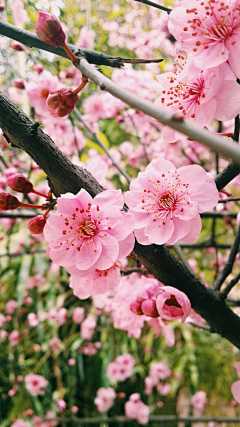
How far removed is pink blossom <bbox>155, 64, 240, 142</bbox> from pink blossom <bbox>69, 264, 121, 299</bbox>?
1.12 ft

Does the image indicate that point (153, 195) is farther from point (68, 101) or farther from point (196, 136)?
point (196, 136)

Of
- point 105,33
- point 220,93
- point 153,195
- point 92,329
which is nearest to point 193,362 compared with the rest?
point 92,329

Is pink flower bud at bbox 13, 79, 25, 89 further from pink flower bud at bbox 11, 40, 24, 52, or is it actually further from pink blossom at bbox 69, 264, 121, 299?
pink blossom at bbox 69, 264, 121, 299

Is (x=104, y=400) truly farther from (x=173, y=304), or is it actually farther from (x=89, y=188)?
(x=89, y=188)

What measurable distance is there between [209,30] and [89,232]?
16.5 inches

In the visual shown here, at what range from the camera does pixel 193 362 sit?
201cm

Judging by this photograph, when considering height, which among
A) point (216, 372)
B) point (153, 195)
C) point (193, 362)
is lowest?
point (216, 372)

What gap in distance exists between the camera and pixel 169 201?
1.87ft

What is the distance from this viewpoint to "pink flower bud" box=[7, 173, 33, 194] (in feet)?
1.66

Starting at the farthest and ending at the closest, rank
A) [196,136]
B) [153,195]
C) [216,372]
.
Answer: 1. [216,372]
2. [153,195]
3. [196,136]

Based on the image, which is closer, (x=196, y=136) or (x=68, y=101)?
(x=196, y=136)

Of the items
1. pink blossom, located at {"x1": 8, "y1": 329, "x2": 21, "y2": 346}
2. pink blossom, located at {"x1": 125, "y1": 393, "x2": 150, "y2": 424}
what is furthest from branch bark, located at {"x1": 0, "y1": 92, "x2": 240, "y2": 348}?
pink blossom, located at {"x1": 8, "y1": 329, "x2": 21, "y2": 346}

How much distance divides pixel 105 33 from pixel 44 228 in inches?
98.5

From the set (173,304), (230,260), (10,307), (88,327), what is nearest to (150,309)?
(173,304)
